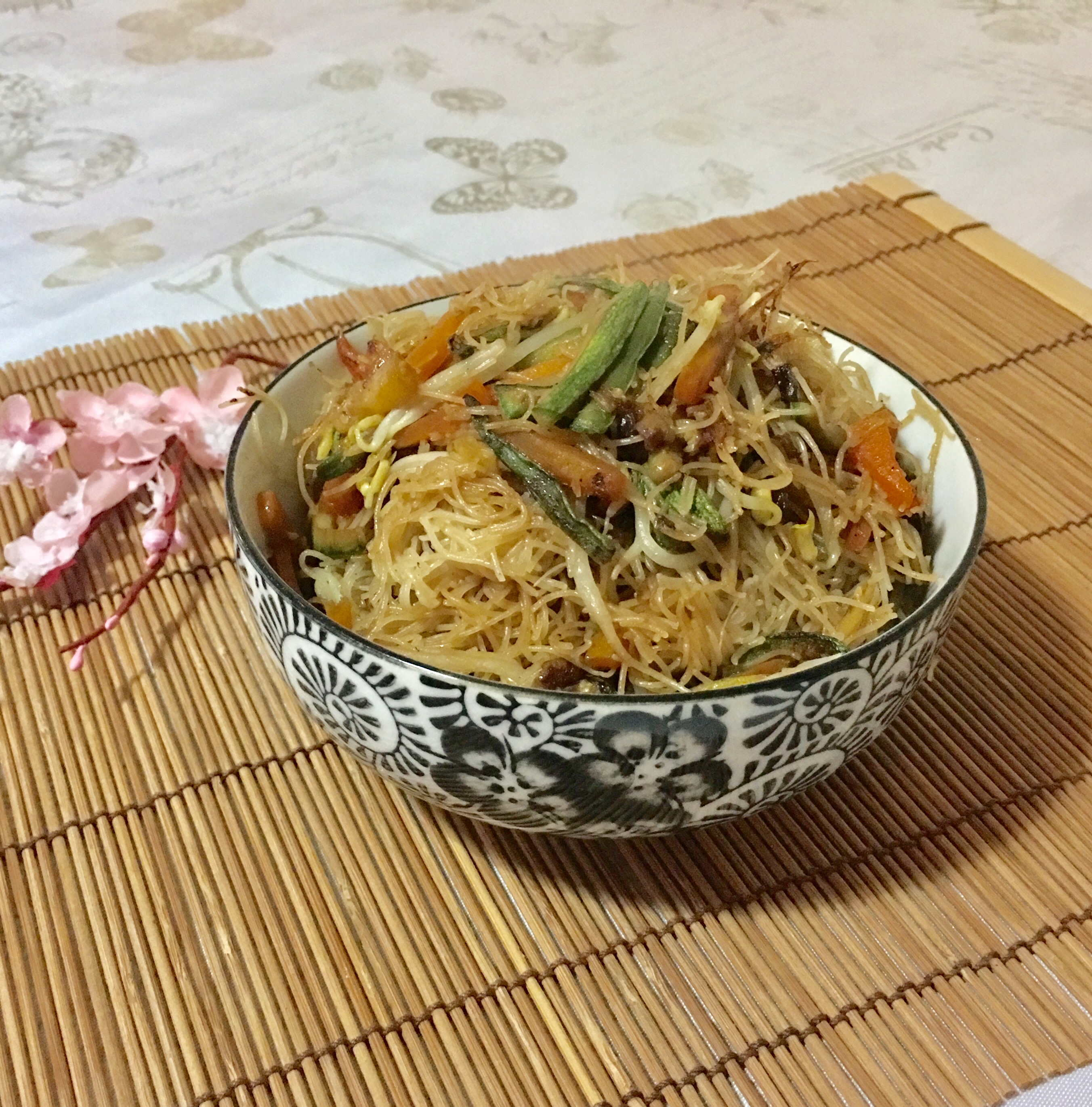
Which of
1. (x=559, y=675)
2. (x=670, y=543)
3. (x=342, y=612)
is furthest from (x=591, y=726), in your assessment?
(x=342, y=612)

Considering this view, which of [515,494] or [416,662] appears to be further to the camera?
[515,494]

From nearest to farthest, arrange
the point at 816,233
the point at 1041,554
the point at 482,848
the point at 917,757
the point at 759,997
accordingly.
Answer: the point at 759,997, the point at 482,848, the point at 917,757, the point at 1041,554, the point at 816,233

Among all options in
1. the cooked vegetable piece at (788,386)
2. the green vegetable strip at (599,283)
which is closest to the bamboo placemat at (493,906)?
the cooked vegetable piece at (788,386)

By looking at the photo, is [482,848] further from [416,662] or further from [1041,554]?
[1041,554]

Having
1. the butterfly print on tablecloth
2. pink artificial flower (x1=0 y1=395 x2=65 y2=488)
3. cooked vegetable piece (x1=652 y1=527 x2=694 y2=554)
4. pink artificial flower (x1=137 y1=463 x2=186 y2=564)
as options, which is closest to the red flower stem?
pink artificial flower (x1=137 y1=463 x2=186 y2=564)

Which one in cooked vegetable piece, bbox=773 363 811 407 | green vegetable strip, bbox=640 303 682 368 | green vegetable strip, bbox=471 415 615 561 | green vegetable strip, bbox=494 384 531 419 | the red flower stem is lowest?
the red flower stem

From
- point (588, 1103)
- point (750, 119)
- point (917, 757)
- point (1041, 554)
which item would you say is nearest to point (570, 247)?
point (750, 119)

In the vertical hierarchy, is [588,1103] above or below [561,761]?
below

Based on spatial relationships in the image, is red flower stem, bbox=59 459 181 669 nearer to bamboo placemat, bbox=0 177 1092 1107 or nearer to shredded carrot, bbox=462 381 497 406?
bamboo placemat, bbox=0 177 1092 1107

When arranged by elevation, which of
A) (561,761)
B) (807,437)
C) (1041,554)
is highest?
(807,437)
